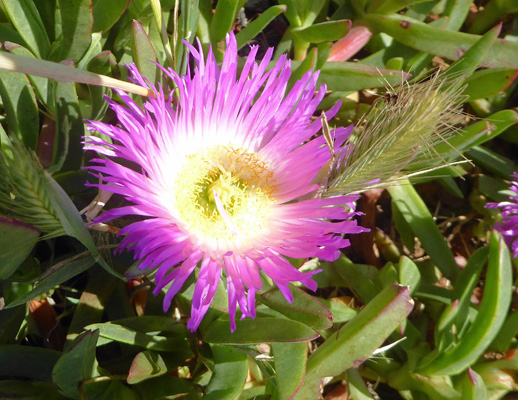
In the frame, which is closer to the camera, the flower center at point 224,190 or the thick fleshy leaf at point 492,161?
the flower center at point 224,190

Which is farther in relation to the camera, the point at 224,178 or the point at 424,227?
the point at 424,227

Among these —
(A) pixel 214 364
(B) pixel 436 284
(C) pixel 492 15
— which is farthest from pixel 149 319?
(C) pixel 492 15

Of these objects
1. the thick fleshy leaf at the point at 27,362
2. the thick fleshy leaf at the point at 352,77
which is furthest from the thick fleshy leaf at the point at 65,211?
the thick fleshy leaf at the point at 352,77

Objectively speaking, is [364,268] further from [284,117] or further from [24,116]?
[24,116]

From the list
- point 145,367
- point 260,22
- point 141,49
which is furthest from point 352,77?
point 145,367

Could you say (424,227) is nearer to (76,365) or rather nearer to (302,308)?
(302,308)

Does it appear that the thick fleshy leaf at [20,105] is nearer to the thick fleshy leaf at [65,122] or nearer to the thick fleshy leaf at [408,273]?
the thick fleshy leaf at [65,122]

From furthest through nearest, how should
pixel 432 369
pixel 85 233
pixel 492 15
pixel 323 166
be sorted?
pixel 492 15 < pixel 432 369 < pixel 323 166 < pixel 85 233
